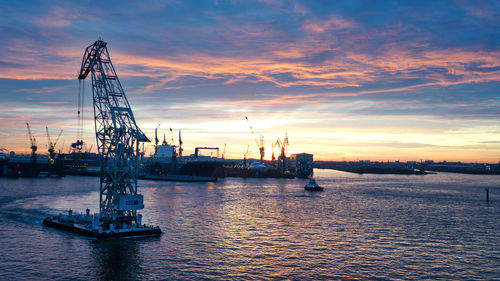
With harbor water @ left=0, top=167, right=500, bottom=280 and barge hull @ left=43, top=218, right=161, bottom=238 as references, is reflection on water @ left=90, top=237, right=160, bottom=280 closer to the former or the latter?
harbor water @ left=0, top=167, right=500, bottom=280

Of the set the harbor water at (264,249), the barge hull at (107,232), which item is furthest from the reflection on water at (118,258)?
the barge hull at (107,232)

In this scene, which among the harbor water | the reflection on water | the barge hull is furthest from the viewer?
the barge hull

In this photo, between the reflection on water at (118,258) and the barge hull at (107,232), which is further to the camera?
the barge hull at (107,232)

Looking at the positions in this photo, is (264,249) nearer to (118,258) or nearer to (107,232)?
(118,258)

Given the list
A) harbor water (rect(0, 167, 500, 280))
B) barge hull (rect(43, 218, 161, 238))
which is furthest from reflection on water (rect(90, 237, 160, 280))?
barge hull (rect(43, 218, 161, 238))

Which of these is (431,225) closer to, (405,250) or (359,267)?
(405,250)

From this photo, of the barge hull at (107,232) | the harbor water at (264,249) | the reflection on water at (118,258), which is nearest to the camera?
the reflection on water at (118,258)

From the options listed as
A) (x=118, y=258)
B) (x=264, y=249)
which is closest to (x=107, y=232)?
(x=118, y=258)

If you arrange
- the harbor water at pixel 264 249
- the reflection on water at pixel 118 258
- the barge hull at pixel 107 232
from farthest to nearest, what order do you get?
the barge hull at pixel 107 232 → the harbor water at pixel 264 249 → the reflection on water at pixel 118 258

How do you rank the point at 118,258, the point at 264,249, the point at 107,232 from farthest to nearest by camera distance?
the point at 107,232 < the point at 264,249 < the point at 118,258

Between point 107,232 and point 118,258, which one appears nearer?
point 118,258

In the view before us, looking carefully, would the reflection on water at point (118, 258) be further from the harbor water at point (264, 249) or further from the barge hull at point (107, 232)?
the barge hull at point (107, 232)

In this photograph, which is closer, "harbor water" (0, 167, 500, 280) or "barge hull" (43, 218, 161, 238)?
"harbor water" (0, 167, 500, 280)

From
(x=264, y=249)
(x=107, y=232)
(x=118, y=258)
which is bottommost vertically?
(x=264, y=249)
